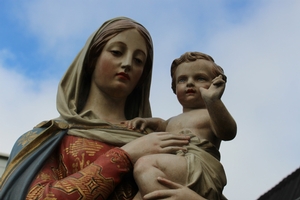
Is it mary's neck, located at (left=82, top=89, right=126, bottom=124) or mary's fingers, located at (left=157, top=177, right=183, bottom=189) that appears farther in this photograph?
mary's neck, located at (left=82, top=89, right=126, bottom=124)

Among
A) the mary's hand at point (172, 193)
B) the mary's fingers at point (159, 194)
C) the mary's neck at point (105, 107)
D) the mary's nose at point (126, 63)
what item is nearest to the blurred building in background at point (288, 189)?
the mary's neck at point (105, 107)

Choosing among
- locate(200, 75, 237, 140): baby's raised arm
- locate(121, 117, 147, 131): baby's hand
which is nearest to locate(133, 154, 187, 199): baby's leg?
locate(200, 75, 237, 140): baby's raised arm

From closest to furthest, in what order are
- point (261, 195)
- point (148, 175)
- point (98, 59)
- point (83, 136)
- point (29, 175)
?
point (148, 175), point (29, 175), point (83, 136), point (98, 59), point (261, 195)

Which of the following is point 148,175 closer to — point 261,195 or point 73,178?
point 73,178

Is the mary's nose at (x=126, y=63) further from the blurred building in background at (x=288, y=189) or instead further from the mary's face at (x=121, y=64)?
the blurred building in background at (x=288, y=189)

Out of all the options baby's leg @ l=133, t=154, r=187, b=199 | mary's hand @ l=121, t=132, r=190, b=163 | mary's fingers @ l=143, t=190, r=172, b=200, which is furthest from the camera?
mary's hand @ l=121, t=132, r=190, b=163

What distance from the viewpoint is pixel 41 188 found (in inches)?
205

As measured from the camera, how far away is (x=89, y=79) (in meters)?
6.55

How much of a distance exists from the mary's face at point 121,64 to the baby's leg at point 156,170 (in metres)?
1.21

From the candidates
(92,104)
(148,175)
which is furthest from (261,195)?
(148,175)

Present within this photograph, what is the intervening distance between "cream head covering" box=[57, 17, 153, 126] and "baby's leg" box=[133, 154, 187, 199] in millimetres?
1099

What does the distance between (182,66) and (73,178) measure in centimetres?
154

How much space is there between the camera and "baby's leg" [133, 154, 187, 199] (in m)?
4.98

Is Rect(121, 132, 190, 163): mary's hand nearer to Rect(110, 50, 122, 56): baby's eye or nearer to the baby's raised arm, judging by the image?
the baby's raised arm
